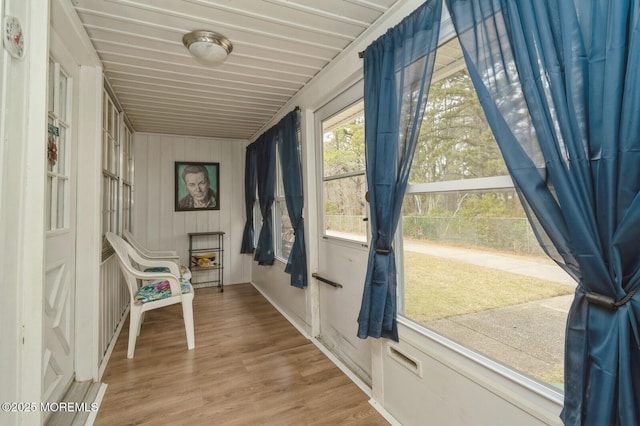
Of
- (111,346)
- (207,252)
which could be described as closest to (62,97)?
(111,346)

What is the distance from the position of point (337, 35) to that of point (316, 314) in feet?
7.19

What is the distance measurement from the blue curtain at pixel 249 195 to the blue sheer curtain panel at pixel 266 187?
33 centimetres

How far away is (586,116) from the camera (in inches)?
31.2

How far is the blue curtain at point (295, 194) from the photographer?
2691mm

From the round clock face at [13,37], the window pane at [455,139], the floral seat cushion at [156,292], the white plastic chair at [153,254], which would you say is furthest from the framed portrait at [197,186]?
the window pane at [455,139]

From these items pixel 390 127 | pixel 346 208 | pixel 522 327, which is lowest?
pixel 522 327

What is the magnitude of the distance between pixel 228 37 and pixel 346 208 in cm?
139

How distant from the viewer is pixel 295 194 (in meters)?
2.76

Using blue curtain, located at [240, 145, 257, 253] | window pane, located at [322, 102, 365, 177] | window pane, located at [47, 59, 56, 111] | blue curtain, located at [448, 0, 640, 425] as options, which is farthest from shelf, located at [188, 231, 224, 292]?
blue curtain, located at [448, 0, 640, 425]

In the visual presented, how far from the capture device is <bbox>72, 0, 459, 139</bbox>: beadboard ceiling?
5.20 feet

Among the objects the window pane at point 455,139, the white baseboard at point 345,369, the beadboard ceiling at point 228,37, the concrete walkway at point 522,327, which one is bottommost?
the white baseboard at point 345,369

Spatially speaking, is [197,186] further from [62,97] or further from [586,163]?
[586,163]

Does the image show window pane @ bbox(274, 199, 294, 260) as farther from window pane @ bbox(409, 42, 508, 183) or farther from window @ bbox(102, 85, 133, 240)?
window pane @ bbox(409, 42, 508, 183)

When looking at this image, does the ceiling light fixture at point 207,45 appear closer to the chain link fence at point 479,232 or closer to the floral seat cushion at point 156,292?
the chain link fence at point 479,232
